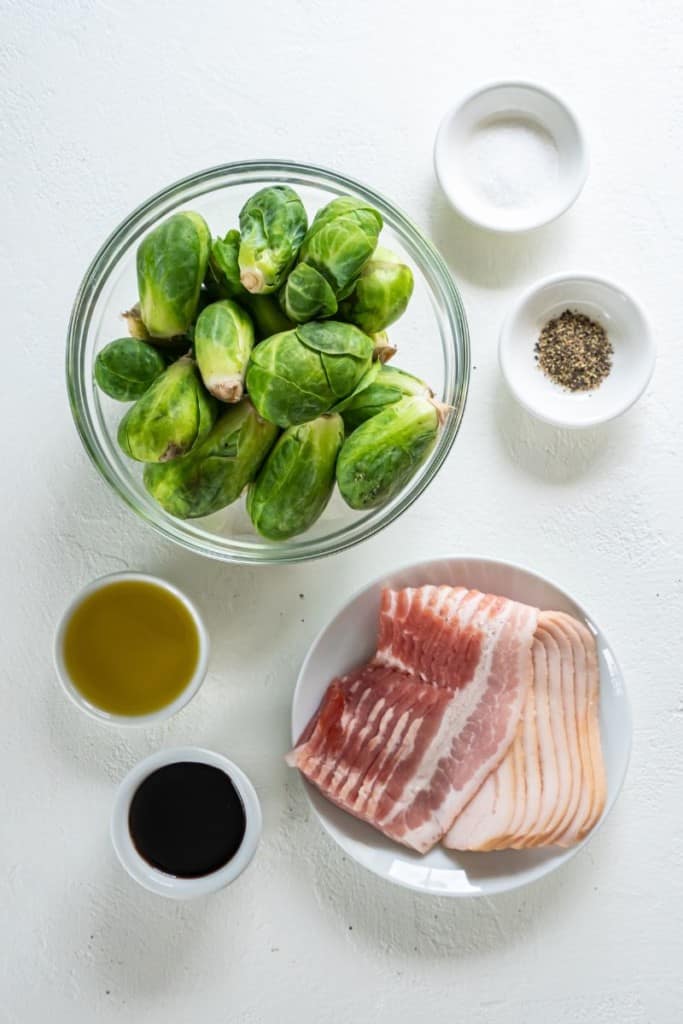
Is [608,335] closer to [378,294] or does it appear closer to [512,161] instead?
[512,161]

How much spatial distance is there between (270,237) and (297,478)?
28 cm

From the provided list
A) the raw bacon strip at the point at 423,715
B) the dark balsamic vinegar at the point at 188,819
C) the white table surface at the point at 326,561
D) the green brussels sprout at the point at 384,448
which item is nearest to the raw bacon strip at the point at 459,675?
the raw bacon strip at the point at 423,715

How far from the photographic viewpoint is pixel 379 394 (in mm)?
1162

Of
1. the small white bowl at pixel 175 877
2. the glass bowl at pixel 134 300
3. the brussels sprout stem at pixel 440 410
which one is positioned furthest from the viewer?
the small white bowl at pixel 175 877

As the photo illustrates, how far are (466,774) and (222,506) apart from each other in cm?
59

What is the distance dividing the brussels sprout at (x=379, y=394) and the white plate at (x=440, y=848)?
375 millimetres

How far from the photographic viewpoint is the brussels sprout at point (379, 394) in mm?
1161

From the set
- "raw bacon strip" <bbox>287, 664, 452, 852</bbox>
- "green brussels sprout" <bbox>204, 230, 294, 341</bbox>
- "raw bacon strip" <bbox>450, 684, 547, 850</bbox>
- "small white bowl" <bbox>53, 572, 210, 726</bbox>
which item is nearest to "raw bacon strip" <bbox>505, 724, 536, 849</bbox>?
"raw bacon strip" <bbox>450, 684, 547, 850</bbox>

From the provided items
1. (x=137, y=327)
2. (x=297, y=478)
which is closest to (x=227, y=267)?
(x=137, y=327)

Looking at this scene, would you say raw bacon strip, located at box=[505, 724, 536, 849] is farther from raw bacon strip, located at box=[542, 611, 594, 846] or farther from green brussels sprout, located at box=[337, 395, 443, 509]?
green brussels sprout, located at box=[337, 395, 443, 509]

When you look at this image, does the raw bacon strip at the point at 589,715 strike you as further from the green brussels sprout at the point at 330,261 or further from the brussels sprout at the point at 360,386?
the green brussels sprout at the point at 330,261

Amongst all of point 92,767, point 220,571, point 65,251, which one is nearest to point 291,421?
point 220,571

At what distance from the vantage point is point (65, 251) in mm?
1533

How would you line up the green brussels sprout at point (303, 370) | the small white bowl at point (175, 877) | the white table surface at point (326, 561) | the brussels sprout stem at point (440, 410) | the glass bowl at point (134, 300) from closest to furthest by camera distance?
the green brussels sprout at point (303, 370)
the brussels sprout stem at point (440, 410)
the glass bowl at point (134, 300)
the small white bowl at point (175, 877)
the white table surface at point (326, 561)
